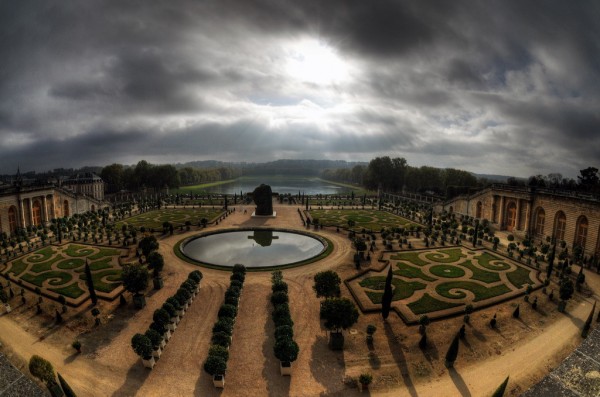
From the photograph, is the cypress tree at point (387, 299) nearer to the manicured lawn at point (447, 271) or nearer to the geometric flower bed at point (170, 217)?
the manicured lawn at point (447, 271)

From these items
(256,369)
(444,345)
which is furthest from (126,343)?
(444,345)

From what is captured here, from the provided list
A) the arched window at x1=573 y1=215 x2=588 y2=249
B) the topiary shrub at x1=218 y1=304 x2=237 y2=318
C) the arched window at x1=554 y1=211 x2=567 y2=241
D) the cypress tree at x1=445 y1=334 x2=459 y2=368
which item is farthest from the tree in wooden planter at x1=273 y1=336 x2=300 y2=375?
the arched window at x1=554 y1=211 x2=567 y2=241

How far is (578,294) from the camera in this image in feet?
103

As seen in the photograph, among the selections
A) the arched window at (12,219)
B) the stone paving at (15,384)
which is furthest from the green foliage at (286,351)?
the arched window at (12,219)

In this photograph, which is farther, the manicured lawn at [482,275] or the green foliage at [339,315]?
the manicured lawn at [482,275]

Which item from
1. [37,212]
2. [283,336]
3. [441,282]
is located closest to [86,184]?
[37,212]

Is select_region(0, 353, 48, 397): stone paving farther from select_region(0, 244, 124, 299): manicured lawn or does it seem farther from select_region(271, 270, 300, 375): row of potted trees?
select_region(271, 270, 300, 375): row of potted trees

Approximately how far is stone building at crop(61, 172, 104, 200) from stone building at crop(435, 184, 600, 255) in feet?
344

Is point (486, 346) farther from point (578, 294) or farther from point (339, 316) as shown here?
point (578, 294)

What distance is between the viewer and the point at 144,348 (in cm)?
1975

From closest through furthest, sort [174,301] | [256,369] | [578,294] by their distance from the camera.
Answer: [256,369]
[174,301]
[578,294]

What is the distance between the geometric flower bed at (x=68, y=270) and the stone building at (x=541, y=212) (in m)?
59.2

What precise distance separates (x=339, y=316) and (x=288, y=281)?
12357 mm

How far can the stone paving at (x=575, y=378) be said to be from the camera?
61.0 feet
